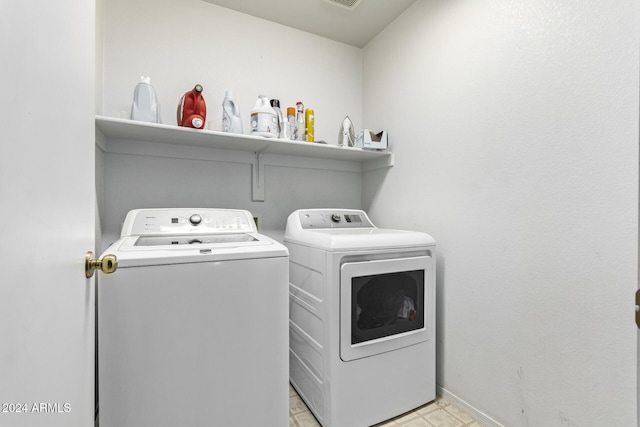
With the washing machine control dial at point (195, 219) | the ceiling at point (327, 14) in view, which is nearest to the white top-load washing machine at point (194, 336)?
the washing machine control dial at point (195, 219)

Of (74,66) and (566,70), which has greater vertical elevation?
(566,70)

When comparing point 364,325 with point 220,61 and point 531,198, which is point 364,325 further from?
point 220,61

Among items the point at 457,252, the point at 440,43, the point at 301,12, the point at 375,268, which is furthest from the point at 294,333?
the point at 301,12

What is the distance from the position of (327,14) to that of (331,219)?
157 cm

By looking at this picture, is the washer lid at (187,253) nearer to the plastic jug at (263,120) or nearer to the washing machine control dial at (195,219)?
the washing machine control dial at (195,219)

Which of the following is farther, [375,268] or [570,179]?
[375,268]

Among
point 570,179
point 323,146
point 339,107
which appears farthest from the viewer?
point 339,107

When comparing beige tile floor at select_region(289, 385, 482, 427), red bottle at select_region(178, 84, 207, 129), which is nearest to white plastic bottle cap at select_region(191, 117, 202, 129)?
red bottle at select_region(178, 84, 207, 129)

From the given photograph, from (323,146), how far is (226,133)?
0.68m

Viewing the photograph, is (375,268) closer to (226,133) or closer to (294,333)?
(294,333)

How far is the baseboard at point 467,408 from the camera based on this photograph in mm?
1530

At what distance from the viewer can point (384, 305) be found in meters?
1.62

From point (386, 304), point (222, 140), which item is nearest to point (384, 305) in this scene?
point (386, 304)

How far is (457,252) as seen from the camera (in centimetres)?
175
